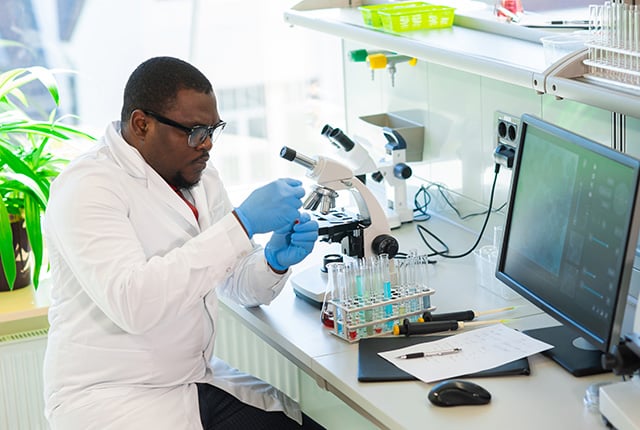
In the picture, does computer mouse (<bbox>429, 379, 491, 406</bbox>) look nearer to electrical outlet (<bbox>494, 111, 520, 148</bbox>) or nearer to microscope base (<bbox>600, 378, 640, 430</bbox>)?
microscope base (<bbox>600, 378, 640, 430</bbox>)

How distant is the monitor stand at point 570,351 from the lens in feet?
5.53

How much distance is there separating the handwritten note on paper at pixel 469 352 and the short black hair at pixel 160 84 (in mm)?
647

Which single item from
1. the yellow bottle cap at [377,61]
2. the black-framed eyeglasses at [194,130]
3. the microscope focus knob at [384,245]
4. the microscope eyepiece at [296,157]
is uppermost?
the yellow bottle cap at [377,61]

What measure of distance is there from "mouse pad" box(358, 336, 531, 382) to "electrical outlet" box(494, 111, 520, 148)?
2.25ft

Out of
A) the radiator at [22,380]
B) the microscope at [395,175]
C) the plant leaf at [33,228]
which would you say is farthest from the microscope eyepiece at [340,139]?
the radiator at [22,380]

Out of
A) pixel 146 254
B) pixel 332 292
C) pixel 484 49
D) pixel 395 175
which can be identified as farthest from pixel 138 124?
pixel 395 175

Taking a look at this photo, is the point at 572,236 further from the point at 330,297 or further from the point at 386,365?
the point at 330,297

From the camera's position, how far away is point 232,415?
204 centimetres

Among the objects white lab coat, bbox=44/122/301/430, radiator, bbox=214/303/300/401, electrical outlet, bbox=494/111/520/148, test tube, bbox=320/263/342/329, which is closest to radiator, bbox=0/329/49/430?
radiator, bbox=214/303/300/401

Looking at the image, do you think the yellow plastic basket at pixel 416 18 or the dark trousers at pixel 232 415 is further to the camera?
the yellow plastic basket at pixel 416 18

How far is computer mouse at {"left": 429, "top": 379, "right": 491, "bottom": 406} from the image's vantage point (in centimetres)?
159

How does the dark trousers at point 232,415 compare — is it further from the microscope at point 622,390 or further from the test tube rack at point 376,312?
the microscope at point 622,390

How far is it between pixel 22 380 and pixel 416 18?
4.93ft

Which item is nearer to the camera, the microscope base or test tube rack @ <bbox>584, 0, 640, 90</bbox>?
the microscope base
